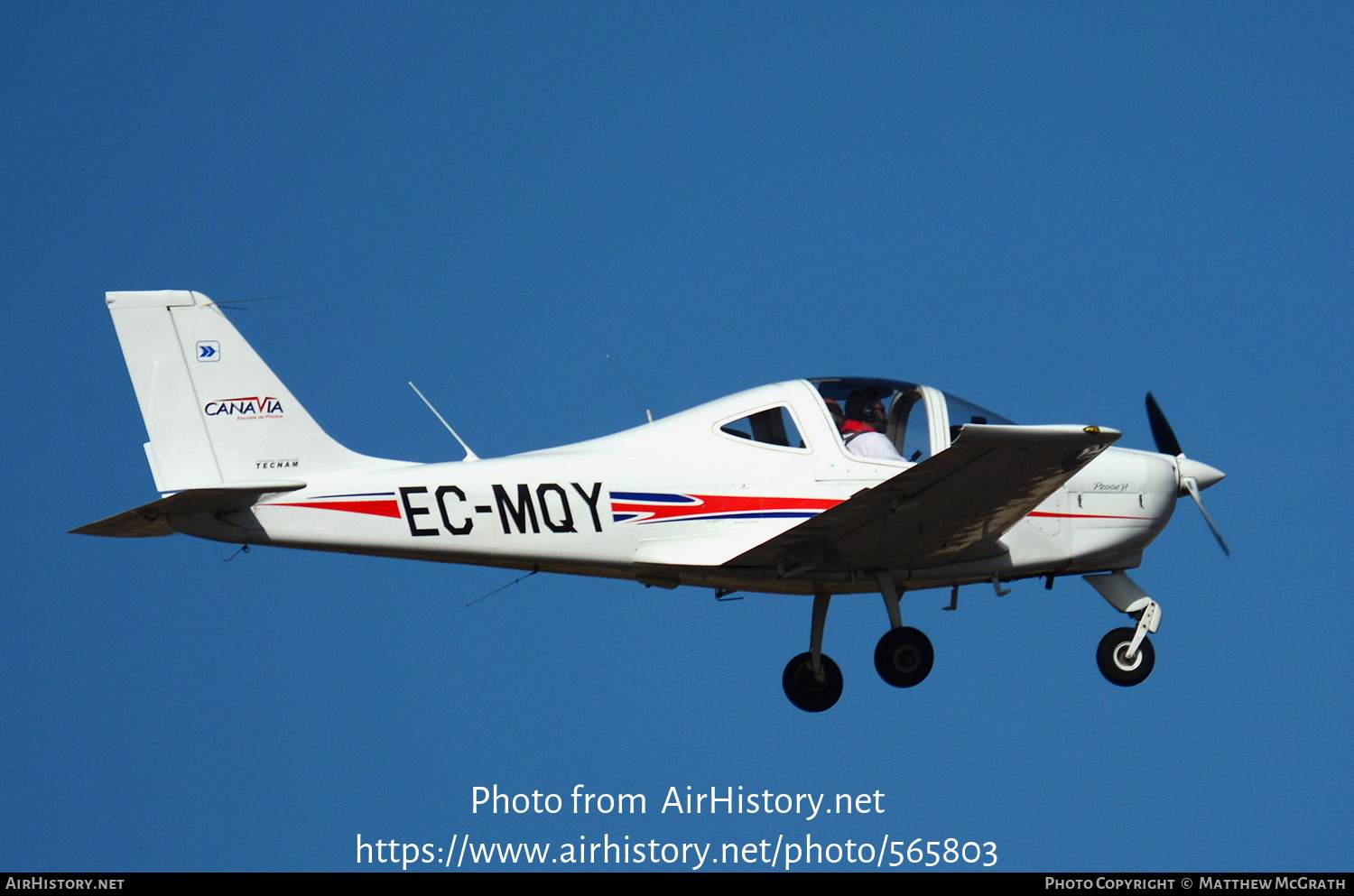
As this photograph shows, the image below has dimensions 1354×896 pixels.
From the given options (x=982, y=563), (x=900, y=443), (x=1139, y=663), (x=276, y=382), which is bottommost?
(x=1139, y=663)

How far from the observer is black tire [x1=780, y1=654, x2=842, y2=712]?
14.9 metres

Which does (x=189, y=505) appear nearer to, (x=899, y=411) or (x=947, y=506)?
(x=899, y=411)

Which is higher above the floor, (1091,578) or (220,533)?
(220,533)

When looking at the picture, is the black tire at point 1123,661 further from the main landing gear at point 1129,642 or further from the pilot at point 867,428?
the pilot at point 867,428

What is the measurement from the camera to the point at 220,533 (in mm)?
13492

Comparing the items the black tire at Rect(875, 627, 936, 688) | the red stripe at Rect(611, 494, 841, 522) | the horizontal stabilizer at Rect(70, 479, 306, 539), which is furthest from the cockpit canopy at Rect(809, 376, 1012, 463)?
the horizontal stabilizer at Rect(70, 479, 306, 539)

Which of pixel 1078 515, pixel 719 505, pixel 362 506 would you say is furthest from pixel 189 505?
pixel 1078 515

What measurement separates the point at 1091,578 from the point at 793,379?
124 inches

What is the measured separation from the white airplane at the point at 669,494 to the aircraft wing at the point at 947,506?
0.03 m

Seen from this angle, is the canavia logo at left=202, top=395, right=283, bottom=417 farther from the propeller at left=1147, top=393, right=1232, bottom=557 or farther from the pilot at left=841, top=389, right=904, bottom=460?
the propeller at left=1147, top=393, right=1232, bottom=557

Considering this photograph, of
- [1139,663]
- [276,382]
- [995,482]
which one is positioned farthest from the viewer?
[1139,663]

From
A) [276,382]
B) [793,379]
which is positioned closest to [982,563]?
[793,379]

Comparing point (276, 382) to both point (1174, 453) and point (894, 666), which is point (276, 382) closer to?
point (894, 666)

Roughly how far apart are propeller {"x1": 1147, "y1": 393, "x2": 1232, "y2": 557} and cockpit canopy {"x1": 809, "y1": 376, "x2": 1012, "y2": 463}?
85.2 inches
